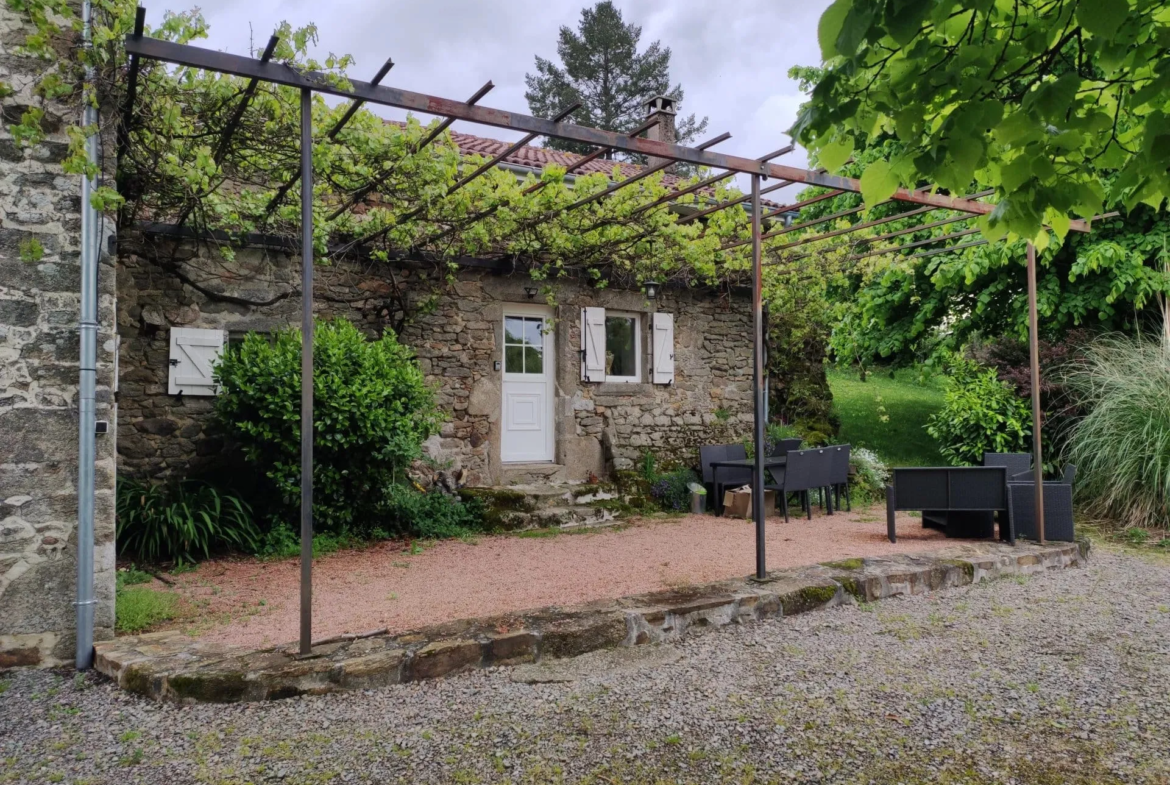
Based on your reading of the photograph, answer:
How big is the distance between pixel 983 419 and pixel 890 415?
465 centimetres

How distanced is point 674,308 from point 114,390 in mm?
6374

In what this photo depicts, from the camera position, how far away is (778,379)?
9.99 m

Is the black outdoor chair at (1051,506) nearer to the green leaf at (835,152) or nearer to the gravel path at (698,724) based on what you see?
the gravel path at (698,724)

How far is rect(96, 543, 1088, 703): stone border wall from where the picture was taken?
2.91m

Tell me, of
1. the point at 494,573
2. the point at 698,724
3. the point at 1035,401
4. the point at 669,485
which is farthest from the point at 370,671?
the point at 669,485

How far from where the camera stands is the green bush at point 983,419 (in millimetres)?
8500

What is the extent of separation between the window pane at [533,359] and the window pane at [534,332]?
6cm

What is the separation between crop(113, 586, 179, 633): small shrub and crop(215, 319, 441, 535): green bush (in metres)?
1.44

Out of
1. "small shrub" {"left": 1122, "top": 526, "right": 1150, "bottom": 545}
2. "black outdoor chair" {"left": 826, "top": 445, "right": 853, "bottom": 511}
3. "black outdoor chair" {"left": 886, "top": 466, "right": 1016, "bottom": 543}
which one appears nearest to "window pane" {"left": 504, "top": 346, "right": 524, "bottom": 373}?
"black outdoor chair" {"left": 826, "top": 445, "right": 853, "bottom": 511}

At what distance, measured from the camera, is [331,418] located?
18.4 ft

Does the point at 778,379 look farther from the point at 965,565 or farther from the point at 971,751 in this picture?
the point at 971,751

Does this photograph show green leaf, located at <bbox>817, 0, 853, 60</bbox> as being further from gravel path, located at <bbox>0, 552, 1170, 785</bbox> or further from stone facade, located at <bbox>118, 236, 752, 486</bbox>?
stone facade, located at <bbox>118, 236, 752, 486</bbox>

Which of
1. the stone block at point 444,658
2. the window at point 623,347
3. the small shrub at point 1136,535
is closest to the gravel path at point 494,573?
the stone block at point 444,658

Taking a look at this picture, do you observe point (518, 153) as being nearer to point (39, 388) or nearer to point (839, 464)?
point (839, 464)
